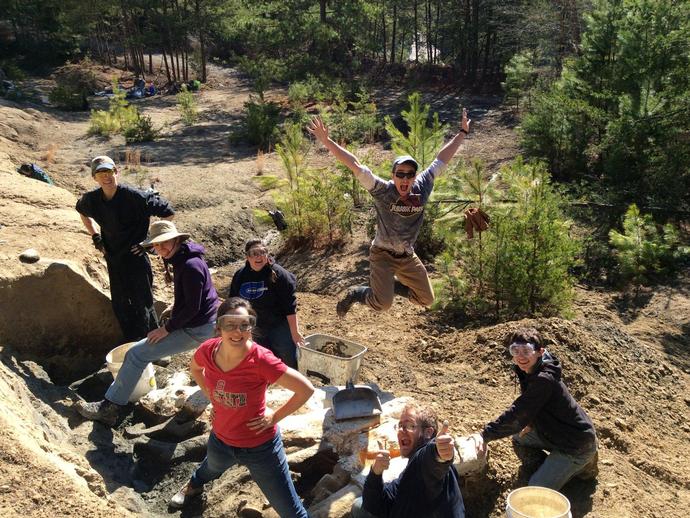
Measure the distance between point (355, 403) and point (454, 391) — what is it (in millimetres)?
1152

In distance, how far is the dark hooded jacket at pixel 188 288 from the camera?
444cm

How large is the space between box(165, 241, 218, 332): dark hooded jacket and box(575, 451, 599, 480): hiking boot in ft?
8.49

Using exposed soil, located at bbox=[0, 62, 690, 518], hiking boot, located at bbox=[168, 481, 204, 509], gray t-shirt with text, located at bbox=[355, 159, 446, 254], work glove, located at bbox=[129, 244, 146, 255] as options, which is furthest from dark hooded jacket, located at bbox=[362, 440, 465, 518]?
work glove, located at bbox=[129, 244, 146, 255]

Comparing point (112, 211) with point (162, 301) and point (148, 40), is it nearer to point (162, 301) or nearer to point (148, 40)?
point (162, 301)

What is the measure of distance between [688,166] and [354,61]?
19793mm

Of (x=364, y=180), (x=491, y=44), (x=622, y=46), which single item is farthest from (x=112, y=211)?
(x=491, y=44)

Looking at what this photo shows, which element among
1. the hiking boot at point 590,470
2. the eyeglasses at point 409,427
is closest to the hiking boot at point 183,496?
the eyeglasses at point 409,427

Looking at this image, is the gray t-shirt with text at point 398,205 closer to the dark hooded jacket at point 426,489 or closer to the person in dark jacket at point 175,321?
the person in dark jacket at point 175,321

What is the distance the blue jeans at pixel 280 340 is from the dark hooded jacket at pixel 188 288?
450mm

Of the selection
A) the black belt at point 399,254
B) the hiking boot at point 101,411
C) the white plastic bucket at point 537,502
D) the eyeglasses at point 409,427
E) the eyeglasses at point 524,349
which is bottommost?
the hiking boot at point 101,411

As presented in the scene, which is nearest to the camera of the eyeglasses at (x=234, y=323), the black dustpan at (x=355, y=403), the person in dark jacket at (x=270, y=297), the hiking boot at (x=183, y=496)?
the eyeglasses at (x=234, y=323)

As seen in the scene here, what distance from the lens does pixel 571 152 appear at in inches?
472

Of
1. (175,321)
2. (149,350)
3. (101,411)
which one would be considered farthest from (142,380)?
(175,321)

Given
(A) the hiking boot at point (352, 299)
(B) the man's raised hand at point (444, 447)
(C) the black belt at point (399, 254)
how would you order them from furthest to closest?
(A) the hiking boot at point (352, 299) < (C) the black belt at point (399, 254) < (B) the man's raised hand at point (444, 447)
